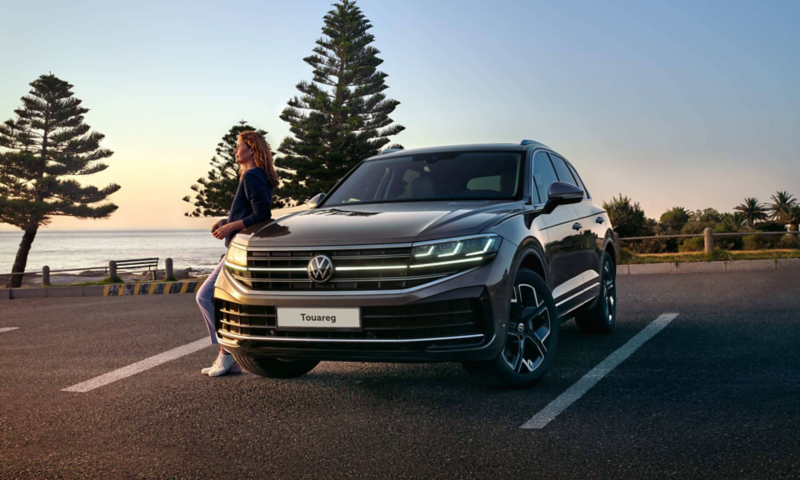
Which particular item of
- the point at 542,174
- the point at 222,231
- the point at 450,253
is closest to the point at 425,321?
the point at 450,253

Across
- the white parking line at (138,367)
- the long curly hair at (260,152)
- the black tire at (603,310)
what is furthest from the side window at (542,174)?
→ the white parking line at (138,367)

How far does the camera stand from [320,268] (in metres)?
4.08

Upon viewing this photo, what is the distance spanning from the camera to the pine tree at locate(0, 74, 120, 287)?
2127 inches

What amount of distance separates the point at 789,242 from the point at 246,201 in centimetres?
2807

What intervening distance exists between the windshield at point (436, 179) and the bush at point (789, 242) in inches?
1042

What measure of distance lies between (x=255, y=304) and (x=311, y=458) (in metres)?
1.18

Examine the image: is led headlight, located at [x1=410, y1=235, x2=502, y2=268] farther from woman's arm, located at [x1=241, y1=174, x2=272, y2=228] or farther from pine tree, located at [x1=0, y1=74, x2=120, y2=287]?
pine tree, located at [x1=0, y1=74, x2=120, y2=287]

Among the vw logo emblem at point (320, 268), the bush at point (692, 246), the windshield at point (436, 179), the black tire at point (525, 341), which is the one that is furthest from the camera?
the bush at point (692, 246)

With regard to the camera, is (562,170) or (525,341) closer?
(525,341)

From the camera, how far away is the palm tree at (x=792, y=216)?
55.7 meters

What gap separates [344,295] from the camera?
403 cm

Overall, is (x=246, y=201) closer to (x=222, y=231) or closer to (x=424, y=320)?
(x=222, y=231)

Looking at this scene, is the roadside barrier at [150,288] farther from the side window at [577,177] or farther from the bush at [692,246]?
the bush at [692,246]

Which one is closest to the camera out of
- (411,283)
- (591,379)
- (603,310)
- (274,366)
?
(411,283)
